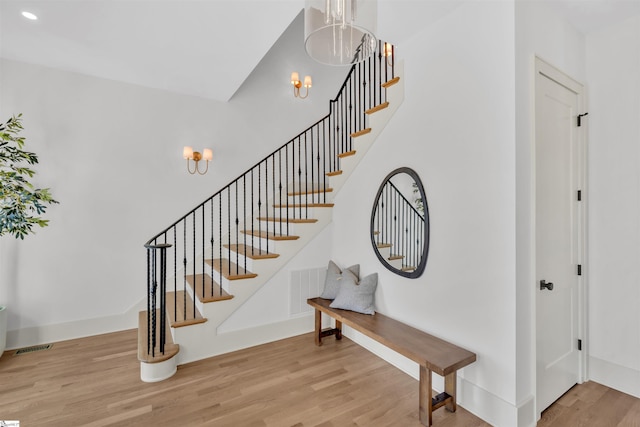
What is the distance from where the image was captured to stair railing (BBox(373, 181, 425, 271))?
2.55 m

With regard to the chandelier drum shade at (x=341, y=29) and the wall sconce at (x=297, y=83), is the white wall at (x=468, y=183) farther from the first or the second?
the wall sconce at (x=297, y=83)

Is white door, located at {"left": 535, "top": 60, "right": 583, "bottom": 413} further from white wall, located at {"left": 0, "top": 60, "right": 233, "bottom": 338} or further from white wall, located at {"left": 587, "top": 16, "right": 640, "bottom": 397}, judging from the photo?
white wall, located at {"left": 0, "top": 60, "right": 233, "bottom": 338}

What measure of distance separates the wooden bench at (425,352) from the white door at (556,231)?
557 mm

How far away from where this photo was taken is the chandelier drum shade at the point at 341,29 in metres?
1.30

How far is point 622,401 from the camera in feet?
7.16

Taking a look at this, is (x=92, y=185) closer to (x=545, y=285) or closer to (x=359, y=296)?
(x=359, y=296)

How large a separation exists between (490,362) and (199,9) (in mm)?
3321

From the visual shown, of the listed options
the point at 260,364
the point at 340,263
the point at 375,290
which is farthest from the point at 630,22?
the point at 260,364

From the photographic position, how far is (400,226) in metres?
2.71

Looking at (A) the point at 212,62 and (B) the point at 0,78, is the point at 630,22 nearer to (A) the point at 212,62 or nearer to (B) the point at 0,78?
(A) the point at 212,62

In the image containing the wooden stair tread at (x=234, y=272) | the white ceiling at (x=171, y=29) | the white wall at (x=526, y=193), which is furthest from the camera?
the wooden stair tread at (x=234, y=272)

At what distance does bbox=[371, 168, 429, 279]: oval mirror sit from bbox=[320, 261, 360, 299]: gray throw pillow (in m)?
0.37

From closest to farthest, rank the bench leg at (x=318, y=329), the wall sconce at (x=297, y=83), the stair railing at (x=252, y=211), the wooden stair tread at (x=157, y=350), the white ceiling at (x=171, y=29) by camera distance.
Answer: the white ceiling at (x=171, y=29) → the wooden stair tread at (x=157, y=350) → the bench leg at (x=318, y=329) → the stair railing at (x=252, y=211) → the wall sconce at (x=297, y=83)

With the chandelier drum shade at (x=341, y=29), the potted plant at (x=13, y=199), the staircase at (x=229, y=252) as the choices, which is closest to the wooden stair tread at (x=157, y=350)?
the staircase at (x=229, y=252)
